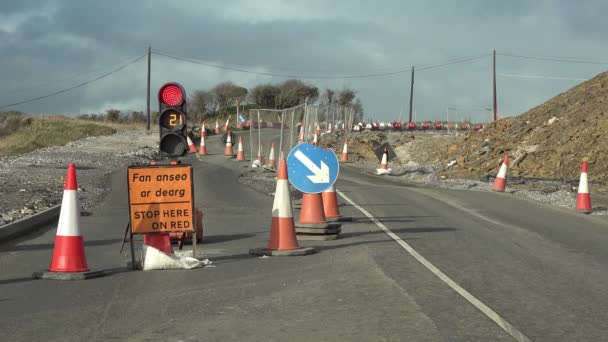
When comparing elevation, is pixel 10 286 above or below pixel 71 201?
below

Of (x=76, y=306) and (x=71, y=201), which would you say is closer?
(x=76, y=306)

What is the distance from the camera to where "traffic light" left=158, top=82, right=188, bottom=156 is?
11.6m

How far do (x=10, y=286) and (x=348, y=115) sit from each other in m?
54.6

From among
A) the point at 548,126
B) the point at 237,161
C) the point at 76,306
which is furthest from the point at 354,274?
the point at 237,161

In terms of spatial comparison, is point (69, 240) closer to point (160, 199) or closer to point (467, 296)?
point (160, 199)

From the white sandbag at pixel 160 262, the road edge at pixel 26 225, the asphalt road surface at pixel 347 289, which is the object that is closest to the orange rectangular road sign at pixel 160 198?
the white sandbag at pixel 160 262

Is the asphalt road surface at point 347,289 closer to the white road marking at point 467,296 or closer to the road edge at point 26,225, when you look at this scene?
the white road marking at point 467,296

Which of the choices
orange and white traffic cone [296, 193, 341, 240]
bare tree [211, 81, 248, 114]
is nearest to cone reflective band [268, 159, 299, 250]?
orange and white traffic cone [296, 193, 341, 240]

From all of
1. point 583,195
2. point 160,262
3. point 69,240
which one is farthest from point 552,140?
point 69,240

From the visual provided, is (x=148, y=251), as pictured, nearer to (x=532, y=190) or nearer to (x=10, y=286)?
(x=10, y=286)

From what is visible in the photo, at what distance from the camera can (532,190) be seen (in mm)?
24812

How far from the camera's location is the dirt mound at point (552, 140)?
27.9 meters

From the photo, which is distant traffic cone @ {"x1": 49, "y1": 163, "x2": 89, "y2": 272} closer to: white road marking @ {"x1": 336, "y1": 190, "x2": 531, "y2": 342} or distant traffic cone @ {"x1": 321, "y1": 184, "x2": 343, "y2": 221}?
white road marking @ {"x1": 336, "y1": 190, "x2": 531, "y2": 342}

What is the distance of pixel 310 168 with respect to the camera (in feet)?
43.3
